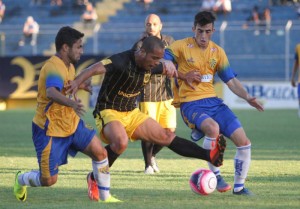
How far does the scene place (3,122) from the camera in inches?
1032

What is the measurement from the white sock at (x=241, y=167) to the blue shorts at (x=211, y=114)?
0.87ft

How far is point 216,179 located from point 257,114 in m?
21.3

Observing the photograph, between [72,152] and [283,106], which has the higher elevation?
[72,152]

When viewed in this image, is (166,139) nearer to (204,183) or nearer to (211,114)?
(204,183)

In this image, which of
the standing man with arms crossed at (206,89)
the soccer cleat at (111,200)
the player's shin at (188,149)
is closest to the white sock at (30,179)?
the soccer cleat at (111,200)

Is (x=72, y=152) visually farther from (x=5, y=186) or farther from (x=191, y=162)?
(x=191, y=162)

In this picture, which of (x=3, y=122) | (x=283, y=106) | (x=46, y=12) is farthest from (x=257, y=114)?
(x=46, y=12)

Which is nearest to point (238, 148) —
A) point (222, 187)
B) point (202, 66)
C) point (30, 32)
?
point (222, 187)

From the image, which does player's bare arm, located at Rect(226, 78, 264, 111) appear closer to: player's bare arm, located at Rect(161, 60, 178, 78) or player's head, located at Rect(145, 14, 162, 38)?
player's bare arm, located at Rect(161, 60, 178, 78)

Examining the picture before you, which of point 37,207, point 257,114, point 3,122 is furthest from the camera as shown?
point 257,114

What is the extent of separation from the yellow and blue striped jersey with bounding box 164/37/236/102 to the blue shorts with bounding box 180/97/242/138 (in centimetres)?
9

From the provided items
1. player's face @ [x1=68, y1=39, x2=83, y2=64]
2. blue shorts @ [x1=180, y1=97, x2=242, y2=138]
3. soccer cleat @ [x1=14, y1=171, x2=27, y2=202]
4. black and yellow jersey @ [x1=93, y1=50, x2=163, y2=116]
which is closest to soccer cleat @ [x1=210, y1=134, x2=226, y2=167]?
blue shorts @ [x1=180, y1=97, x2=242, y2=138]

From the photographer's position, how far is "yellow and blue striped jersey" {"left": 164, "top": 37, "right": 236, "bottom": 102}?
11117mm

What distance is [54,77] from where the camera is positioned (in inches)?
369
